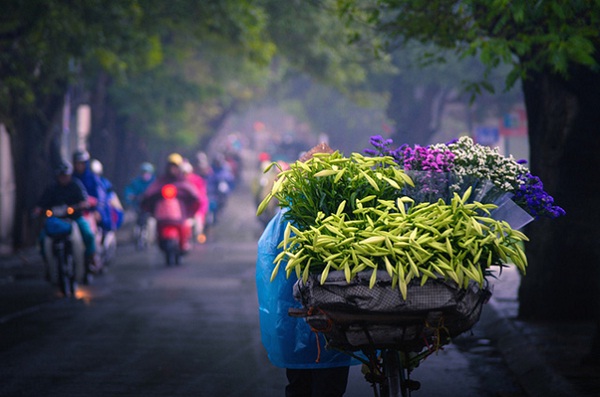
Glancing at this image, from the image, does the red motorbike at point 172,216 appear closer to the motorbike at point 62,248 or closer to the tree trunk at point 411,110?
the motorbike at point 62,248

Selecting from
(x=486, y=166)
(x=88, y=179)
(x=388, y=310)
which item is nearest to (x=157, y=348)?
(x=486, y=166)

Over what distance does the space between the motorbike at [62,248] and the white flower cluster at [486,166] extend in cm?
1027

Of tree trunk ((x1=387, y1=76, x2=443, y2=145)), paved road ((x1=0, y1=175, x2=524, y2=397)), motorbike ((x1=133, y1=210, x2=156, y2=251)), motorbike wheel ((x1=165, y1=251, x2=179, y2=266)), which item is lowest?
paved road ((x1=0, y1=175, x2=524, y2=397))

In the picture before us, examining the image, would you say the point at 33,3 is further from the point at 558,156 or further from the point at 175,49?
the point at 175,49

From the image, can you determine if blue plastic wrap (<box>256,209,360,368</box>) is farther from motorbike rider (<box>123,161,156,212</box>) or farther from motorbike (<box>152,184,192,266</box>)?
motorbike rider (<box>123,161,156,212</box>)

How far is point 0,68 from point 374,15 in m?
12.8

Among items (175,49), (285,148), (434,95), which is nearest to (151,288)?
(175,49)

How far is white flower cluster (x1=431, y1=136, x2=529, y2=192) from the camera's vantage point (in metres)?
5.17

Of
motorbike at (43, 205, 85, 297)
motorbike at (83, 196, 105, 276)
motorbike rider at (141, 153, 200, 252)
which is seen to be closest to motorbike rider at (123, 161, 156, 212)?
motorbike rider at (141, 153, 200, 252)

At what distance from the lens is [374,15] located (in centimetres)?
1095

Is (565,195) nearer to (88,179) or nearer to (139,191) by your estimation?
(88,179)

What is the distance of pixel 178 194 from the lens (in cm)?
2059

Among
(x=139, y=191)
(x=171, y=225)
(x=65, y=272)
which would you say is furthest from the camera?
(x=139, y=191)

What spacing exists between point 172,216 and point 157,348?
30.8 ft
